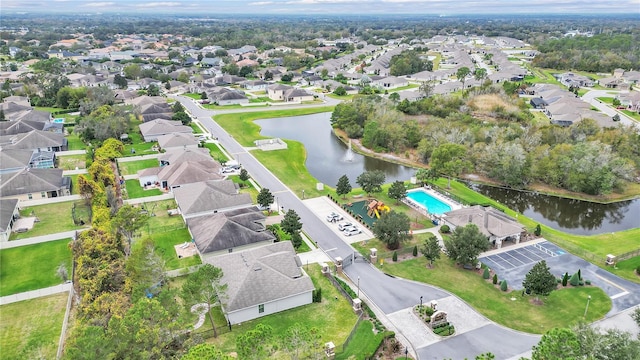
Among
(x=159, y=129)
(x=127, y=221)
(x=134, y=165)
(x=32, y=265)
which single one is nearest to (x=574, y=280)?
(x=127, y=221)

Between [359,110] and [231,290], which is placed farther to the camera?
[359,110]

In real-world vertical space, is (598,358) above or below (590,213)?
above

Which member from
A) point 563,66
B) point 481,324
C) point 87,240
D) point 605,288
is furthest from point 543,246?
point 563,66

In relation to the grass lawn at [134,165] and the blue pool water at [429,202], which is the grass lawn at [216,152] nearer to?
the grass lawn at [134,165]

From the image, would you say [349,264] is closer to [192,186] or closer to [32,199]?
[192,186]

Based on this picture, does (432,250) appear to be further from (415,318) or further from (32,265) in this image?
(32,265)
